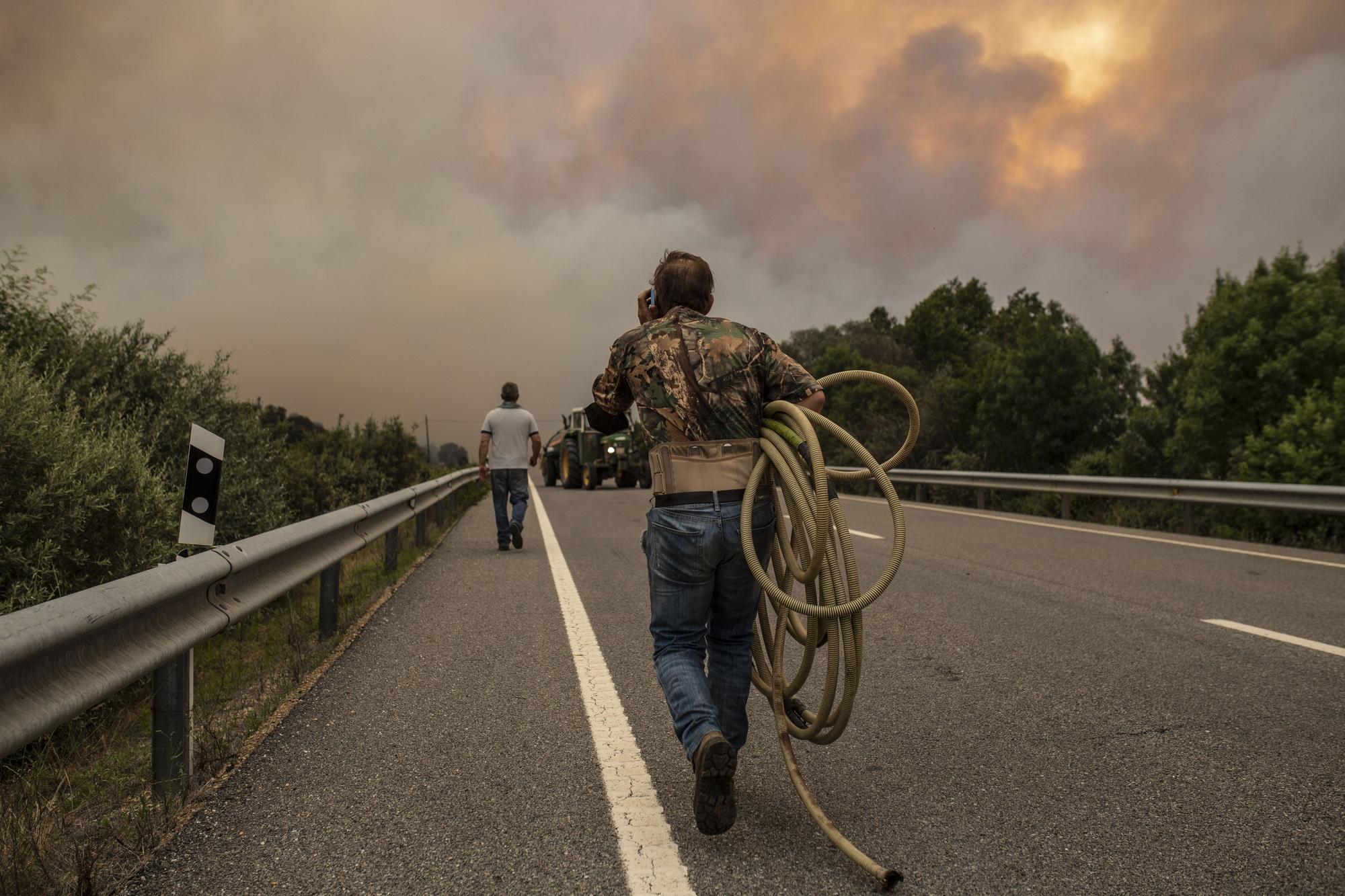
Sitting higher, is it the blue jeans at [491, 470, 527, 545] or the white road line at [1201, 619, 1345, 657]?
the blue jeans at [491, 470, 527, 545]

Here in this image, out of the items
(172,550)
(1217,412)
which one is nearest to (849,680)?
(172,550)

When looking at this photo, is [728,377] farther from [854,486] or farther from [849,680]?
[854,486]

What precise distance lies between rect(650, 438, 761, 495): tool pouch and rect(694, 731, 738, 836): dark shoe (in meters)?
0.81

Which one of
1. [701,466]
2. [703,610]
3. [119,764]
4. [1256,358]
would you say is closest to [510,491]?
[119,764]

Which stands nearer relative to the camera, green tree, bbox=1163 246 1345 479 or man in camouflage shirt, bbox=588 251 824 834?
man in camouflage shirt, bbox=588 251 824 834

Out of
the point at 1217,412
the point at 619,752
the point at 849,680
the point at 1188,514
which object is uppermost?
the point at 1217,412

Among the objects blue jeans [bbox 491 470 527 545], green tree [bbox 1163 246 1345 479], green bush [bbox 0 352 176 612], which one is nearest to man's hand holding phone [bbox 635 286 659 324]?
green bush [bbox 0 352 176 612]

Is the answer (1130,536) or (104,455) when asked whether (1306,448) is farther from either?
(104,455)

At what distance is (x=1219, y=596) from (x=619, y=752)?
17.8 ft

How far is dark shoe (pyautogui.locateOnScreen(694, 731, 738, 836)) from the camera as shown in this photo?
2908 mm

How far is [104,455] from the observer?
581 centimetres

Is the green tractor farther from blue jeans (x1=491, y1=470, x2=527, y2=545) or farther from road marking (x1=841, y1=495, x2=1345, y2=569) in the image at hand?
blue jeans (x1=491, y1=470, x2=527, y2=545)

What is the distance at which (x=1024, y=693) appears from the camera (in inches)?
187

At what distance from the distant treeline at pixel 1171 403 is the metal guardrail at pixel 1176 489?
1.17m
